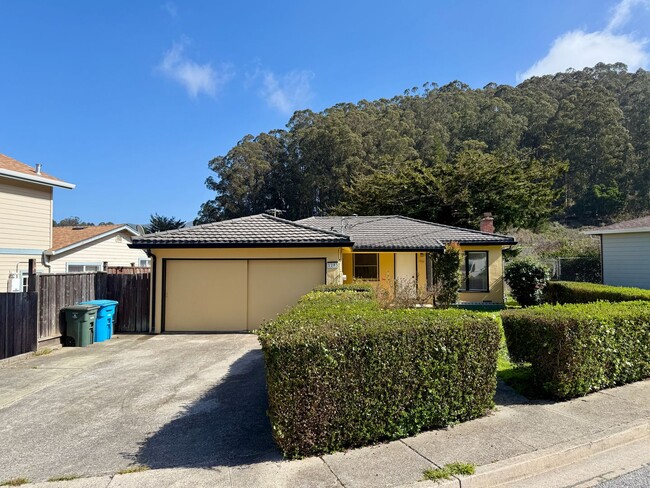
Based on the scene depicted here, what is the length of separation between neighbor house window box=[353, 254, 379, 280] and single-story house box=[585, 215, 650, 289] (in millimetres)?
10172

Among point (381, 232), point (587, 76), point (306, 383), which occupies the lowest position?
point (306, 383)

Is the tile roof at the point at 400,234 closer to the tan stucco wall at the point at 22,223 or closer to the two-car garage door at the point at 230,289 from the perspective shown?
the two-car garage door at the point at 230,289

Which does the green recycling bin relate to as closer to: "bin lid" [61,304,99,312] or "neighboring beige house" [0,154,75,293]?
"bin lid" [61,304,99,312]

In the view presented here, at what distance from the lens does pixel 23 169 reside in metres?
13.7

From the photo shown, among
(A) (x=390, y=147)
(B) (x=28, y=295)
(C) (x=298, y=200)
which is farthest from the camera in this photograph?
(C) (x=298, y=200)

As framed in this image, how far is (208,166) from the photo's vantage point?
54094 millimetres

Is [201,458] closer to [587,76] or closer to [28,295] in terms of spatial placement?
[28,295]

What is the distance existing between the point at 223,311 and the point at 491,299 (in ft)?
36.9

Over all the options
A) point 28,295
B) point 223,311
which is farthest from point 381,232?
point 28,295

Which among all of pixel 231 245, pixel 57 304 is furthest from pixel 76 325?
pixel 231 245

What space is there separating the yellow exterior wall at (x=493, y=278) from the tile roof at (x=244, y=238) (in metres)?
7.98

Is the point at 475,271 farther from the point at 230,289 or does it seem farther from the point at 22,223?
the point at 22,223

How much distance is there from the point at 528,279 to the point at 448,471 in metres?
13.6

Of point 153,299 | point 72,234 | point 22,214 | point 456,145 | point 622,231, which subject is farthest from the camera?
point 456,145
